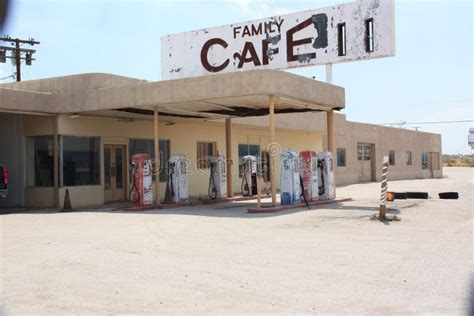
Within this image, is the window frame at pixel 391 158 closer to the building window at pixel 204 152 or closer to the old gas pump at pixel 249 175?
the building window at pixel 204 152

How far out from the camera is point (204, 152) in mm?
25156

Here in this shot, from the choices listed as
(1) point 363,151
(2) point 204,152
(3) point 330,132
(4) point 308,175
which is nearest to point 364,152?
(1) point 363,151

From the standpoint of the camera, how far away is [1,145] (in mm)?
19969

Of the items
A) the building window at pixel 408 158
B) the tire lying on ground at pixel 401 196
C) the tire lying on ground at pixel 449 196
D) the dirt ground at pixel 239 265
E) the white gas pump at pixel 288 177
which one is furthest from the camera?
the building window at pixel 408 158

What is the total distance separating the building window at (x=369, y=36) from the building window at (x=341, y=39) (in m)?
0.99

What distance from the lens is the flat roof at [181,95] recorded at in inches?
614

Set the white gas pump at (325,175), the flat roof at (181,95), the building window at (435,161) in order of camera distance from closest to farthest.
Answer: the flat roof at (181,95) < the white gas pump at (325,175) < the building window at (435,161)

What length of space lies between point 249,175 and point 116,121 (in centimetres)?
577

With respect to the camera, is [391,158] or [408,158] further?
[408,158]

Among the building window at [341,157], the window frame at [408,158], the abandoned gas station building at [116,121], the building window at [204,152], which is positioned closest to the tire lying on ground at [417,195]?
the abandoned gas station building at [116,121]

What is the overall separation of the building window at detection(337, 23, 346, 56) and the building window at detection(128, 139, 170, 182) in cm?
838

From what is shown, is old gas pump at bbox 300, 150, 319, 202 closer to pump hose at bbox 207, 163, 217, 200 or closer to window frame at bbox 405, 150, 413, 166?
pump hose at bbox 207, 163, 217, 200

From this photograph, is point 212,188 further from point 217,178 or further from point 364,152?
point 364,152

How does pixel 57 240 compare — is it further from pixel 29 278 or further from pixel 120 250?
pixel 29 278
